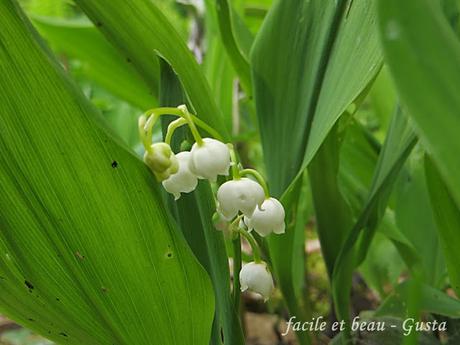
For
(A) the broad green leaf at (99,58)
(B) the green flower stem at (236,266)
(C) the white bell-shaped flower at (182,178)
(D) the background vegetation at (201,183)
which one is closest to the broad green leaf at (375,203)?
(D) the background vegetation at (201,183)

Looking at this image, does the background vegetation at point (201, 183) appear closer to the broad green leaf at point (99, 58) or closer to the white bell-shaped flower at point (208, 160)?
the white bell-shaped flower at point (208, 160)

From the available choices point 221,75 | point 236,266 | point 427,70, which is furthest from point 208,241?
point 221,75

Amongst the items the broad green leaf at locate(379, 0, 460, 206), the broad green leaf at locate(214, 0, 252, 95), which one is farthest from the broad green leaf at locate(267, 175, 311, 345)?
the broad green leaf at locate(379, 0, 460, 206)

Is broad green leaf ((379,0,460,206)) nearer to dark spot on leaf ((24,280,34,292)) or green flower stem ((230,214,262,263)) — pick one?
green flower stem ((230,214,262,263))

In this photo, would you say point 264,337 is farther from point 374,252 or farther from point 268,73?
point 268,73

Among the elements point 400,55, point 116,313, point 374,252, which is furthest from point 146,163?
point 374,252
